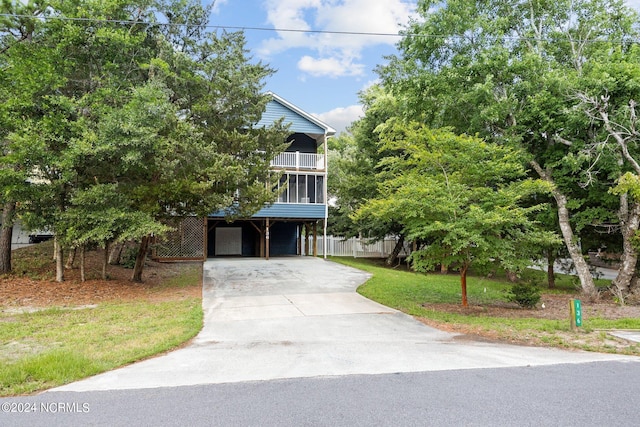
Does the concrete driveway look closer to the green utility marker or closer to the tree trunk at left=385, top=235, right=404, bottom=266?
the green utility marker

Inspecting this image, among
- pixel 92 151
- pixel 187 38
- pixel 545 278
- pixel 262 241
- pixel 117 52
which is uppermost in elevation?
pixel 187 38

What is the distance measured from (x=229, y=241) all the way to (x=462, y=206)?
17022mm

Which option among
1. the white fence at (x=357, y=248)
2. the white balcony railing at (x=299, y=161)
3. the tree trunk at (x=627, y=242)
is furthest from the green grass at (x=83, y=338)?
the white fence at (x=357, y=248)

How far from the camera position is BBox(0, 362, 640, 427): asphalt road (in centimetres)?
→ 335

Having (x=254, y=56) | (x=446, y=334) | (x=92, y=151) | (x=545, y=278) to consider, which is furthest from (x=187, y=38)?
(x=545, y=278)

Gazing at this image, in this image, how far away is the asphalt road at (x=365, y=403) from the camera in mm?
3348

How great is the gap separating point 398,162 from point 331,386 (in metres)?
6.36

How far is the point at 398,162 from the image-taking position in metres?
9.51

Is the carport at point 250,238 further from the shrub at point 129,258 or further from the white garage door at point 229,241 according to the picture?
the shrub at point 129,258

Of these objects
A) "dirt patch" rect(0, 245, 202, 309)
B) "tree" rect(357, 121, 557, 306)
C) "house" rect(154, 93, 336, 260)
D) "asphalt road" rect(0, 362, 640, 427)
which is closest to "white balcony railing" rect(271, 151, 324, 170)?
"house" rect(154, 93, 336, 260)

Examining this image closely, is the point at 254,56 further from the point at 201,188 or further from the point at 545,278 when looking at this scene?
the point at 545,278

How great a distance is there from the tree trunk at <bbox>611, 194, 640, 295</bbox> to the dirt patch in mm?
11378

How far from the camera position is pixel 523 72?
1112 centimetres

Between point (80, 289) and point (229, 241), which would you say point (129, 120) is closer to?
point (80, 289)
